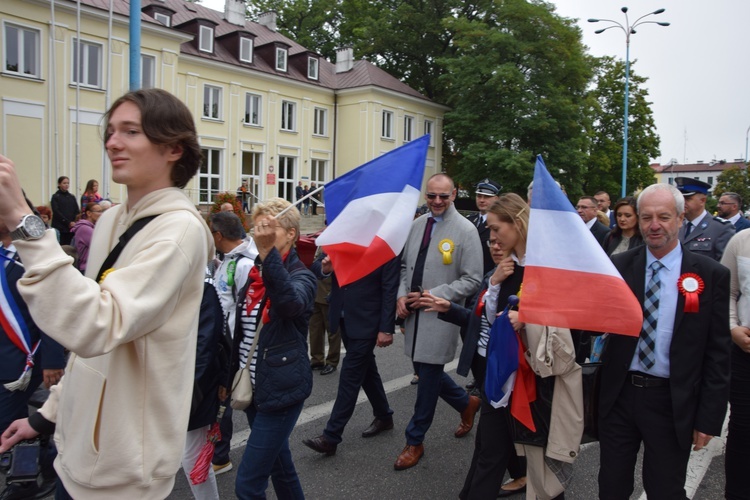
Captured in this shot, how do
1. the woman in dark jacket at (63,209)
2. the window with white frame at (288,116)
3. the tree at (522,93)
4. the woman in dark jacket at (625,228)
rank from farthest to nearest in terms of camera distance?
1. the window with white frame at (288,116)
2. the tree at (522,93)
3. the woman in dark jacket at (63,209)
4. the woman in dark jacket at (625,228)

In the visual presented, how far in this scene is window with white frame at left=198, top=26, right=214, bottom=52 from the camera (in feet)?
99.3

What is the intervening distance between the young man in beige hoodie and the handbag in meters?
1.32

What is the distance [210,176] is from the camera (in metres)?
31.2

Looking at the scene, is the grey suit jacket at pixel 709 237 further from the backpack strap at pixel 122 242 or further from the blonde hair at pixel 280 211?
the backpack strap at pixel 122 242

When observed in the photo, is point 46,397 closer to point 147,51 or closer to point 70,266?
point 70,266

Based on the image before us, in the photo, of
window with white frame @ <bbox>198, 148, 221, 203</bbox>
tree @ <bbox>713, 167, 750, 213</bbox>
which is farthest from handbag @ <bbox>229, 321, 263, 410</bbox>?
tree @ <bbox>713, 167, 750, 213</bbox>

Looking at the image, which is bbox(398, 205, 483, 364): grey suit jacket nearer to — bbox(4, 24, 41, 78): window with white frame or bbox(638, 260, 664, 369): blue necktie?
bbox(638, 260, 664, 369): blue necktie

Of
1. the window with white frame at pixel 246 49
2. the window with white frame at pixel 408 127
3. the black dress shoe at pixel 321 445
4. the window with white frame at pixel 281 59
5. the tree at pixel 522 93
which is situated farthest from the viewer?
the window with white frame at pixel 408 127

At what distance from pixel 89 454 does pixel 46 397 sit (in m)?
0.85

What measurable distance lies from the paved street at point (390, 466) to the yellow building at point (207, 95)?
51.3 ft

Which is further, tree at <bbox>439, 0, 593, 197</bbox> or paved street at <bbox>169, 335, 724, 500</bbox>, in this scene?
tree at <bbox>439, 0, 593, 197</bbox>

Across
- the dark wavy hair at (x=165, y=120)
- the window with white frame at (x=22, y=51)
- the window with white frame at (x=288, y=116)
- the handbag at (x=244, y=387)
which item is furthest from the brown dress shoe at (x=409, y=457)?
the window with white frame at (x=288, y=116)

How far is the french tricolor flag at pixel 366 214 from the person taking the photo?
3766mm

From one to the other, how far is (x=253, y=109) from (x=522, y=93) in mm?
15921
